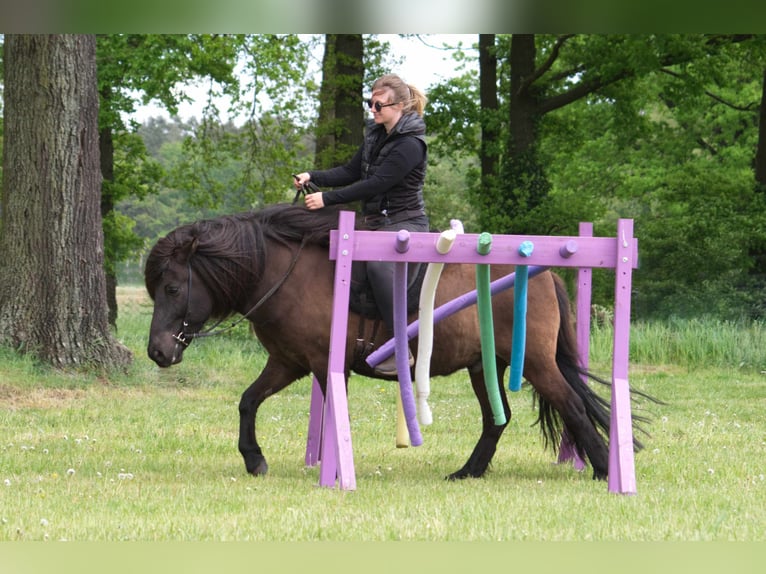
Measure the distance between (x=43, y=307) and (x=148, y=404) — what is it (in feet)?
6.66

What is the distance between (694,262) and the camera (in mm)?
23266

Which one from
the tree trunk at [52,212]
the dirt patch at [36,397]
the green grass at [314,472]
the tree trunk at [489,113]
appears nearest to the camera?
the green grass at [314,472]

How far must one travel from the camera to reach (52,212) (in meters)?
13.4

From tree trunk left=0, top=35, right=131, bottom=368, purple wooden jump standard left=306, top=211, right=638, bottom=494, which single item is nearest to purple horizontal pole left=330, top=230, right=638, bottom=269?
purple wooden jump standard left=306, top=211, right=638, bottom=494

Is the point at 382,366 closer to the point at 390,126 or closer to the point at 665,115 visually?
the point at 390,126

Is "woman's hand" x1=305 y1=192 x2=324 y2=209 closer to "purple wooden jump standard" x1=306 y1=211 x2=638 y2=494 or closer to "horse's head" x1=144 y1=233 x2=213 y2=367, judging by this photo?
"purple wooden jump standard" x1=306 y1=211 x2=638 y2=494

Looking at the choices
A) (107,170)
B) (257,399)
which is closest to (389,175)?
(257,399)

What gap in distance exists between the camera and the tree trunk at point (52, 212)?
13.2 metres

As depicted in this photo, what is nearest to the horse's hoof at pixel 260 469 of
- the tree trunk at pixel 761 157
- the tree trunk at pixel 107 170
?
the tree trunk at pixel 107 170

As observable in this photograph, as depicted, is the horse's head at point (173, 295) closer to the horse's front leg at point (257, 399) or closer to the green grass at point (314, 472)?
the horse's front leg at point (257, 399)

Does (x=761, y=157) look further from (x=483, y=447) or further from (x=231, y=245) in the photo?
(x=231, y=245)

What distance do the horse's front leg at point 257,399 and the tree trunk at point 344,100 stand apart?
1505 centimetres

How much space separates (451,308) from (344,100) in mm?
16491

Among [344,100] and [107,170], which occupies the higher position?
[344,100]
